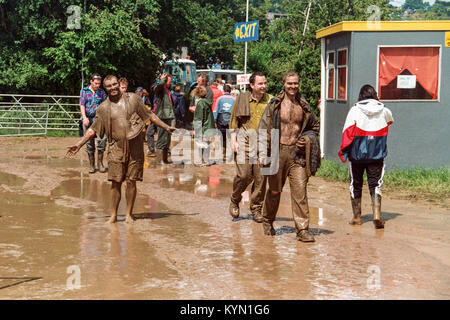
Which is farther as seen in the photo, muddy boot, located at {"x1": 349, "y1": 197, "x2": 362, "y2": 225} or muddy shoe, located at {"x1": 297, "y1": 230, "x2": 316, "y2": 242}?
muddy boot, located at {"x1": 349, "y1": 197, "x2": 362, "y2": 225}

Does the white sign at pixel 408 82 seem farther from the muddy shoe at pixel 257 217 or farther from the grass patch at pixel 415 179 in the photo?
the muddy shoe at pixel 257 217

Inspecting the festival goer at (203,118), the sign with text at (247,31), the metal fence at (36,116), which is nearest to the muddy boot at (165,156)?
the festival goer at (203,118)

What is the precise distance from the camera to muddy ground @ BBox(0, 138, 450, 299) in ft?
20.4

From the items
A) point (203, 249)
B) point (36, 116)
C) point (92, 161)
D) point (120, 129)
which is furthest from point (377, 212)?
point (36, 116)

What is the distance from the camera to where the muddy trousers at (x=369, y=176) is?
9312 millimetres

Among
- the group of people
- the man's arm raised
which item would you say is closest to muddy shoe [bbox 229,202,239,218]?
the group of people

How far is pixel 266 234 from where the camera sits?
870 cm

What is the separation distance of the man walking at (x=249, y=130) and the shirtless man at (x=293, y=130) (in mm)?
947

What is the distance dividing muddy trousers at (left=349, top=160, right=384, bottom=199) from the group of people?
0.01m

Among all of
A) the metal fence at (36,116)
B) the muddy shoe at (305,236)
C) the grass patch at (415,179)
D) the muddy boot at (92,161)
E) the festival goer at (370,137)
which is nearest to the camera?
the muddy shoe at (305,236)

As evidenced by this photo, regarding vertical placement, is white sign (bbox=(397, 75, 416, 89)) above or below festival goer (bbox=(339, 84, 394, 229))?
above

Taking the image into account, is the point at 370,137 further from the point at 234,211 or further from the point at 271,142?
the point at 234,211

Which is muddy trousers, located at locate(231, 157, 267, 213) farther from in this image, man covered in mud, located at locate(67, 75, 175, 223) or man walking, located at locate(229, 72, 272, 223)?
man covered in mud, located at locate(67, 75, 175, 223)

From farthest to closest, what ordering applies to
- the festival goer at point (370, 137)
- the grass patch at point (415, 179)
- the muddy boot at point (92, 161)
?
the muddy boot at point (92, 161)
the grass patch at point (415, 179)
the festival goer at point (370, 137)
